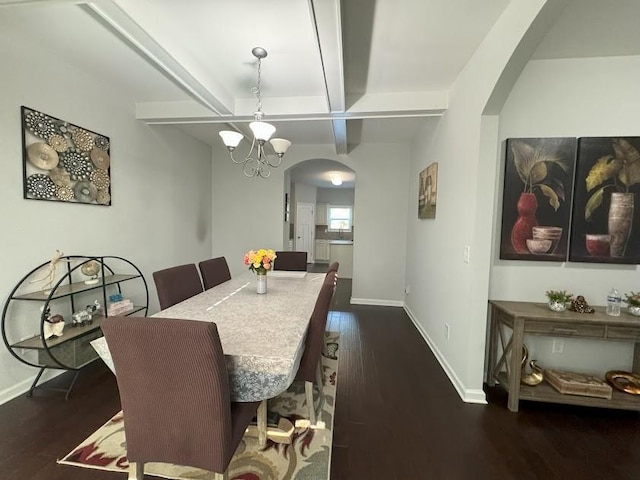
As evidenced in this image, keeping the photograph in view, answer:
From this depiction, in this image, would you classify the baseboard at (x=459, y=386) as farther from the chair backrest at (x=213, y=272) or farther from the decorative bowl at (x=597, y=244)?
the chair backrest at (x=213, y=272)

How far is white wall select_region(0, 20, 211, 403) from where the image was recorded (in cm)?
205

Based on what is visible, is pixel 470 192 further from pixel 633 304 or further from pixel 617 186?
pixel 633 304

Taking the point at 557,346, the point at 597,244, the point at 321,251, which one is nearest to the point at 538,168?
the point at 597,244

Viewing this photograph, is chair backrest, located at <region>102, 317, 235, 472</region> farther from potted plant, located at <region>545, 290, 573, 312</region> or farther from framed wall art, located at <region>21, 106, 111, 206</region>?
potted plant, located at <region>545, 290, 573, 312</region>

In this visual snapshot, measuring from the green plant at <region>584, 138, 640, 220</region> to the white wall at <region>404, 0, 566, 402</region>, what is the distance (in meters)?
0.78

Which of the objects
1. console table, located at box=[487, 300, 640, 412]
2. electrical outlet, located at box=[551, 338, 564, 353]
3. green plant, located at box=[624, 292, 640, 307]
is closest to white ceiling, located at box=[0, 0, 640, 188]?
green plant, located at box=[624, 292, 640, 307]

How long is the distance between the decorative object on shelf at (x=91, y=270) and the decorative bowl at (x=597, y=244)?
13.2 feet

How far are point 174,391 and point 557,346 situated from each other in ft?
9.06

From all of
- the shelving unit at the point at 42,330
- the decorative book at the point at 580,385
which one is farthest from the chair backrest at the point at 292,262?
the decorative book at the point at 580,385

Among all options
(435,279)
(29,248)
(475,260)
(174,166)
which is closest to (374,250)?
(435,279)

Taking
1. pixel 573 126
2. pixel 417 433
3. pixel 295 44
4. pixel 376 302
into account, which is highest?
pixel 295 44

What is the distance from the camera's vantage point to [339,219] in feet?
32.2

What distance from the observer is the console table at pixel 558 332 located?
6.30 feet

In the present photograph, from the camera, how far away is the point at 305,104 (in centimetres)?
301
